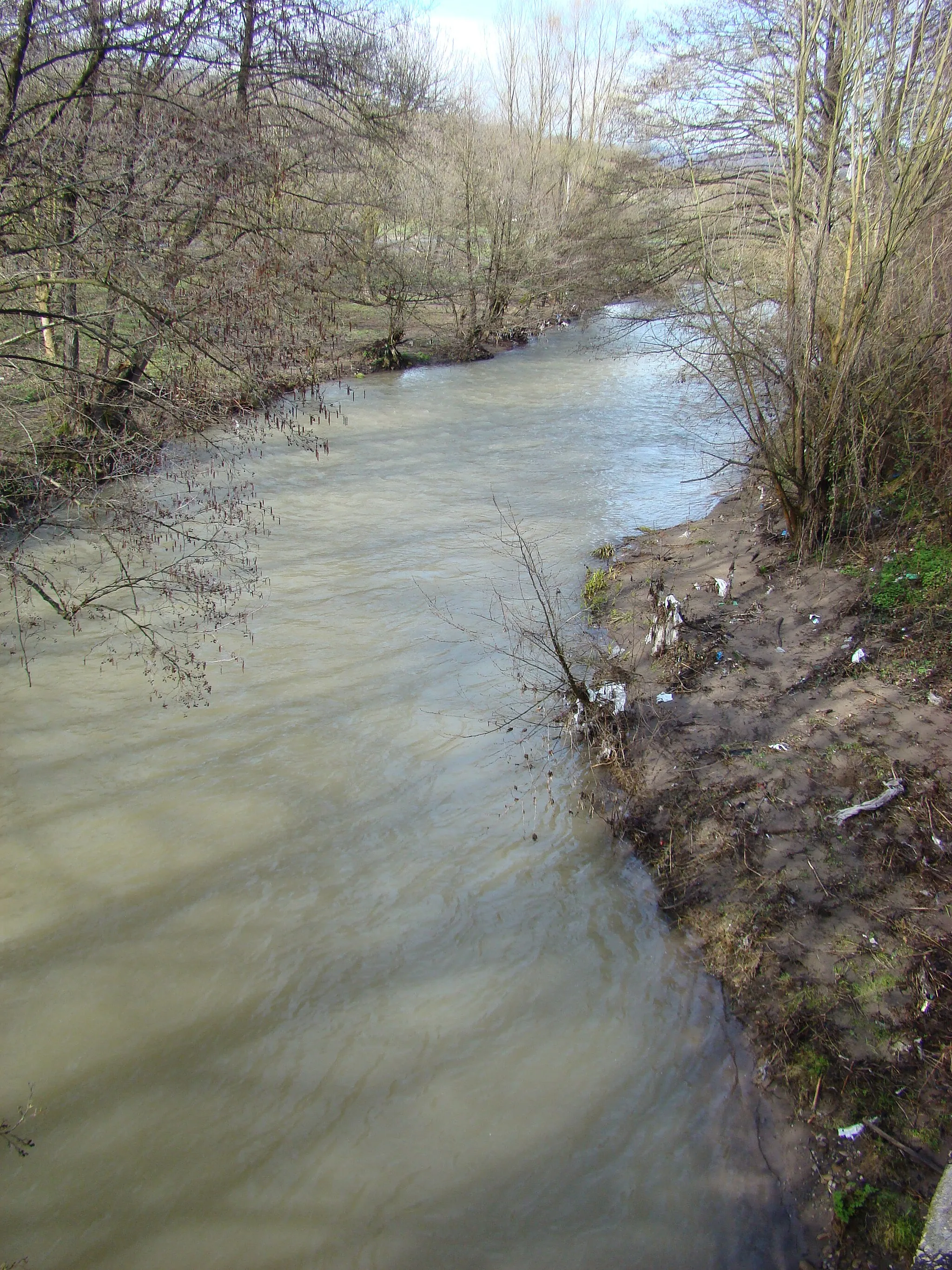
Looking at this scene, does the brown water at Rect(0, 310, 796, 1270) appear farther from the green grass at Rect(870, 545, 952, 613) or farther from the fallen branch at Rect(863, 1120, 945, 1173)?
the green grass at Rect(870, 545, 952, 613)

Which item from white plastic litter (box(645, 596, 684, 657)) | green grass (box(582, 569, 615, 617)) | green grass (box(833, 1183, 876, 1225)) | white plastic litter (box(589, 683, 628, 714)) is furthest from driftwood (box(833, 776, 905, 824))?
green grass (box(582, 569, 615, 617))

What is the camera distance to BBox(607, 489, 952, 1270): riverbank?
10.7ft

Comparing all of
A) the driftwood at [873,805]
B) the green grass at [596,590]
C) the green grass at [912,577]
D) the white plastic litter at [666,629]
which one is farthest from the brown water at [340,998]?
the green grass at [912,577]

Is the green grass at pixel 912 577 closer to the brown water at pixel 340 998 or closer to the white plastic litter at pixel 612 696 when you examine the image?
the white plastic litter at pixel 612 696

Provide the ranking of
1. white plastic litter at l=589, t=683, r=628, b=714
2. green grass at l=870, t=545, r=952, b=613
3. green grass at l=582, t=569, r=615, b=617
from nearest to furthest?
white plastic litter at l=589, t=683, r=628, b=714 → green grass at l=870, t=545, r=952, b=613 → green grass at l=582, t=569, r=615, b=617

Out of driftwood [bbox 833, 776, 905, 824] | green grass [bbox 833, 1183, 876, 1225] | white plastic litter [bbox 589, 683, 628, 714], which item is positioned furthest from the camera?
white plastic litter [bbox 589, 683, 628, 714]

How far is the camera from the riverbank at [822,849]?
3.26m

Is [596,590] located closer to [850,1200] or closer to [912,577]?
[912,577]

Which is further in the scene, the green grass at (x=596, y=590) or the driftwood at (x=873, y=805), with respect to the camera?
the green grass at (x=596, y=590)

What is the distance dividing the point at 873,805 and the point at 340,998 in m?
3.20

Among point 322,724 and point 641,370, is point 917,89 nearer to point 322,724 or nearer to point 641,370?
point 322,724

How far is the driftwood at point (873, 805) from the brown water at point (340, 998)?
1201 mm

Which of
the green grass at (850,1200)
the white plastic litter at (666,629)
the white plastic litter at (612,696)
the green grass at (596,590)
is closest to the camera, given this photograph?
the green grass at (850,1200)

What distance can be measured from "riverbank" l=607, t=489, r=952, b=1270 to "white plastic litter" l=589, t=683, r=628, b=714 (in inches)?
7.7
